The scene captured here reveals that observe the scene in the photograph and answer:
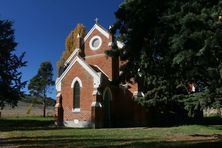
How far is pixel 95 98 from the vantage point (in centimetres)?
3284

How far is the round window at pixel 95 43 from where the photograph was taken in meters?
39.4

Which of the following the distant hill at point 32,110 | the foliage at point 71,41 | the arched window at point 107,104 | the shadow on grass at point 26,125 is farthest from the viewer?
the distant hill at point 32,110

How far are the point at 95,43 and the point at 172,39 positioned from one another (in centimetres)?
2740

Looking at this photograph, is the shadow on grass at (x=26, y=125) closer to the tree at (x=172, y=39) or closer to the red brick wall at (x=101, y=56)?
the red brick wall at (x=101, y=56)

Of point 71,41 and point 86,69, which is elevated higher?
point 71,41

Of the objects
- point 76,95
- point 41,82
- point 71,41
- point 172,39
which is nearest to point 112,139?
point 172,39

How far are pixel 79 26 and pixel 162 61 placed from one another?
47089 millimetres

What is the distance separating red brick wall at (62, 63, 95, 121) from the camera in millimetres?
34188

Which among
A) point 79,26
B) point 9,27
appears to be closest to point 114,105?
point 9,27

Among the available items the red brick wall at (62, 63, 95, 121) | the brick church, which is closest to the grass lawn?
the brick church

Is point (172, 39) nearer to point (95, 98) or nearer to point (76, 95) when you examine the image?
point (95, 98)

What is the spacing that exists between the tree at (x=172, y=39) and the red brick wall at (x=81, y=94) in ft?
55.9

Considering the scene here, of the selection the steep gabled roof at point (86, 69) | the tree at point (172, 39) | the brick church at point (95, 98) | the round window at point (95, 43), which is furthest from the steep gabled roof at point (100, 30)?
the tree at point (172, 39)

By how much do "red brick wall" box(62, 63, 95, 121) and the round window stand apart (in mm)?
A: 4814
